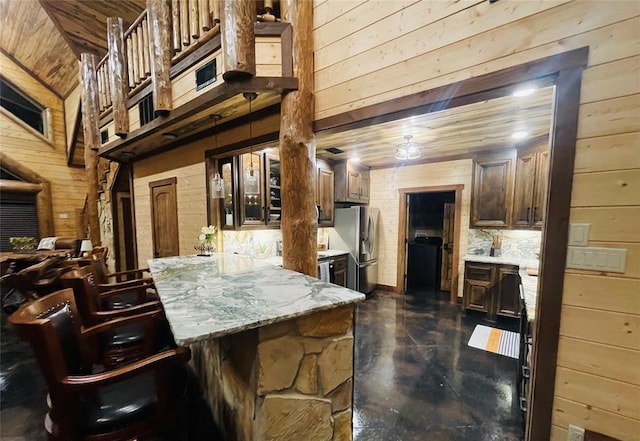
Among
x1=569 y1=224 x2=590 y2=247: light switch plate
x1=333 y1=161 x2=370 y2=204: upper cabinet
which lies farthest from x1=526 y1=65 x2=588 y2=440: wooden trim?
x1=333 y1=161 x2=370 y2=204: upper cabinet

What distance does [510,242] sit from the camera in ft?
13.2

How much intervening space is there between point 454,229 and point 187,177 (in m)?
4.43

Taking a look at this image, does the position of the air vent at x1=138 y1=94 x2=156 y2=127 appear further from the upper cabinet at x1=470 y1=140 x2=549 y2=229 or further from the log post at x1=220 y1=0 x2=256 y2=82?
the upper cabinet at x1=470 y1=140 x2=549 y2=229

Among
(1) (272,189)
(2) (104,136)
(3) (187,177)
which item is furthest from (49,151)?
(1) (272,189)

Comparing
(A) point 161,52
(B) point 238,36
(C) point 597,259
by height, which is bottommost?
(C) point 597,259

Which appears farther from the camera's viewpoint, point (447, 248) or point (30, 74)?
point (30, 74)

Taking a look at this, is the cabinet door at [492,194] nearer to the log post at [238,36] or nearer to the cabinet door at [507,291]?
the cabinet door at [507,291]

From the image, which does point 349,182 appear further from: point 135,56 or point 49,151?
point 49,151

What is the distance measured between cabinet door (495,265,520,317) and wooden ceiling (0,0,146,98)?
6.80 m

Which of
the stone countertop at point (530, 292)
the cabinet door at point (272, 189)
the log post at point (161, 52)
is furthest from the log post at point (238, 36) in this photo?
the stone countertop at point (530, 292)

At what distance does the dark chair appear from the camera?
0.96m

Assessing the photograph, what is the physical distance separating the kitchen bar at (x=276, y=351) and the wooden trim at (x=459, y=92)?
127 cm

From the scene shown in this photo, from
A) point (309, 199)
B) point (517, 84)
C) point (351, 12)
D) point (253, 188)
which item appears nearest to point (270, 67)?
point (351, 12)

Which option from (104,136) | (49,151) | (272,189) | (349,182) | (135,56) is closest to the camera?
(135,56)
